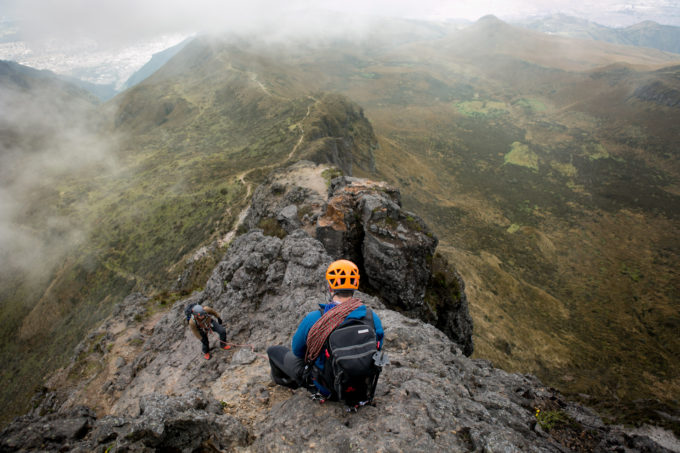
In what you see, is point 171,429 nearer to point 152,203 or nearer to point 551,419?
point 551,419

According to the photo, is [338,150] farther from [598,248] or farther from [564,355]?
[598,248]

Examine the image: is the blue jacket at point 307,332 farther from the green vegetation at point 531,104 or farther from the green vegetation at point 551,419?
the green vegetation at point 531,104

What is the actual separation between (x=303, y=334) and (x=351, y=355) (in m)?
1.18

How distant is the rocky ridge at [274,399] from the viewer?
5227mm

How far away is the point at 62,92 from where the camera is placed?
532ft

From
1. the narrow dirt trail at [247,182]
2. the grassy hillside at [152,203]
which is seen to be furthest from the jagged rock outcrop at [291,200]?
the grassy hillside at [152,203]

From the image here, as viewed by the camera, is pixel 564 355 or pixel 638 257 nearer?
pixel 564 355

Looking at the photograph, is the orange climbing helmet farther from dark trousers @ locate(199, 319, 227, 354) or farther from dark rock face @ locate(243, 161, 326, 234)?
dark rock face @ locate(243, 161, 326, 234)

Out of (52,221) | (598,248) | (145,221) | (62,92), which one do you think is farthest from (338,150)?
(62,92)

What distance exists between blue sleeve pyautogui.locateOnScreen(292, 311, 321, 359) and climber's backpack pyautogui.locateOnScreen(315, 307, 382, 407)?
1.61ft

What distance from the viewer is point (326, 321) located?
15.8ft

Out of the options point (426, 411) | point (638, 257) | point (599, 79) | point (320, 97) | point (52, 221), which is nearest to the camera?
point (426, 411)

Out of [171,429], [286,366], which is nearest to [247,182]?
[286,366]

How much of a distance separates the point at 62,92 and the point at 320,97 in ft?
592
